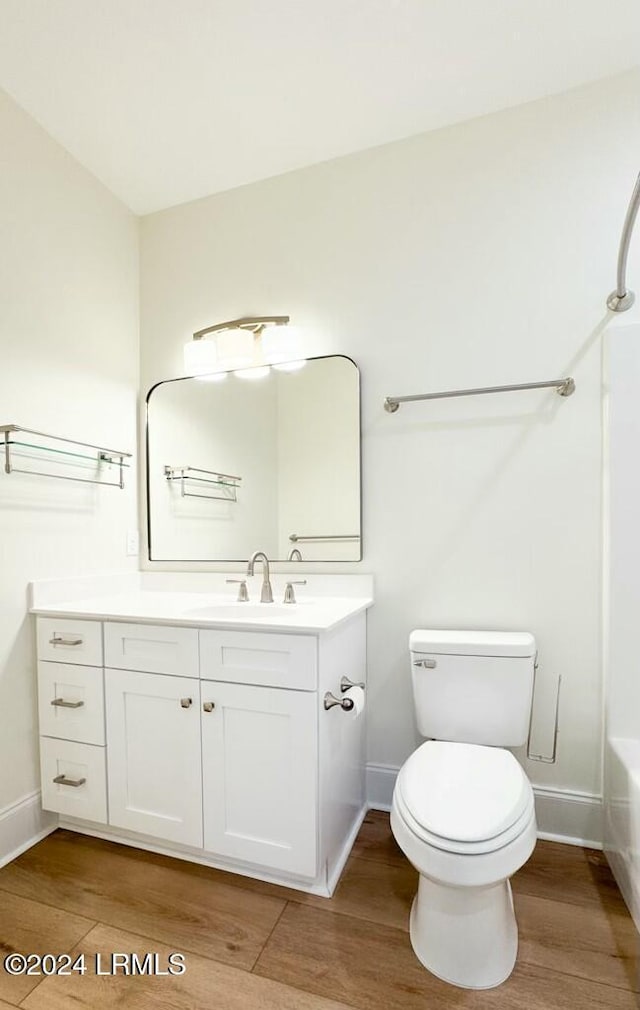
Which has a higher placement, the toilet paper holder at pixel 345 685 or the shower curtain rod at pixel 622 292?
the shower curtain rod at pixel 622 292

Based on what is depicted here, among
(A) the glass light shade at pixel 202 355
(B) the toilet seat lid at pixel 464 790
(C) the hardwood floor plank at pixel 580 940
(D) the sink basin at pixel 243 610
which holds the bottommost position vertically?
(C) the hardwood floor plank at pixel 580 940

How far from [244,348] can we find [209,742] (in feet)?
4.99

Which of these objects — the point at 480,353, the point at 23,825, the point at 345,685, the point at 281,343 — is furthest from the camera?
the point at 281,343

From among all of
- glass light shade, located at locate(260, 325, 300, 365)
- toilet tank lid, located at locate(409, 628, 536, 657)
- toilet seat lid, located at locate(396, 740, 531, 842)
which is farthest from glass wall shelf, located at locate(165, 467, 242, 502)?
toilet seat lid, located at locate(396, 740, 531, 842)

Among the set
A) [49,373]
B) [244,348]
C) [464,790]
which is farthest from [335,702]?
[49,373]

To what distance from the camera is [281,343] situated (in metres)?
2.05

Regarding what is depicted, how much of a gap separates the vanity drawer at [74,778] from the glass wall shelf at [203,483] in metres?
1.06

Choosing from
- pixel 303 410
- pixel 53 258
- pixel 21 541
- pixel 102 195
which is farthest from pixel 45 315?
pixel 303 410

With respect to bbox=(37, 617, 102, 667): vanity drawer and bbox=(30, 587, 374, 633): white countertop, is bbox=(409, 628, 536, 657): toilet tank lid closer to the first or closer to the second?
bbox=(30, 587, 374, 633): white countertop

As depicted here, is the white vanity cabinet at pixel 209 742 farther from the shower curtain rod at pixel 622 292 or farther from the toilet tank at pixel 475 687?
the shower curtain rod at pixel 622 292

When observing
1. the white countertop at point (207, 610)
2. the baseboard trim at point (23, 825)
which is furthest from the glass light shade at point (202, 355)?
the baseboard trim at point (23, 825)

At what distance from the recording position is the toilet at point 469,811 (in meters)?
1.13

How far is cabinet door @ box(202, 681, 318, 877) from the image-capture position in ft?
4.66

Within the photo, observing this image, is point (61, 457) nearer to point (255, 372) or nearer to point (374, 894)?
point (255, 372)
